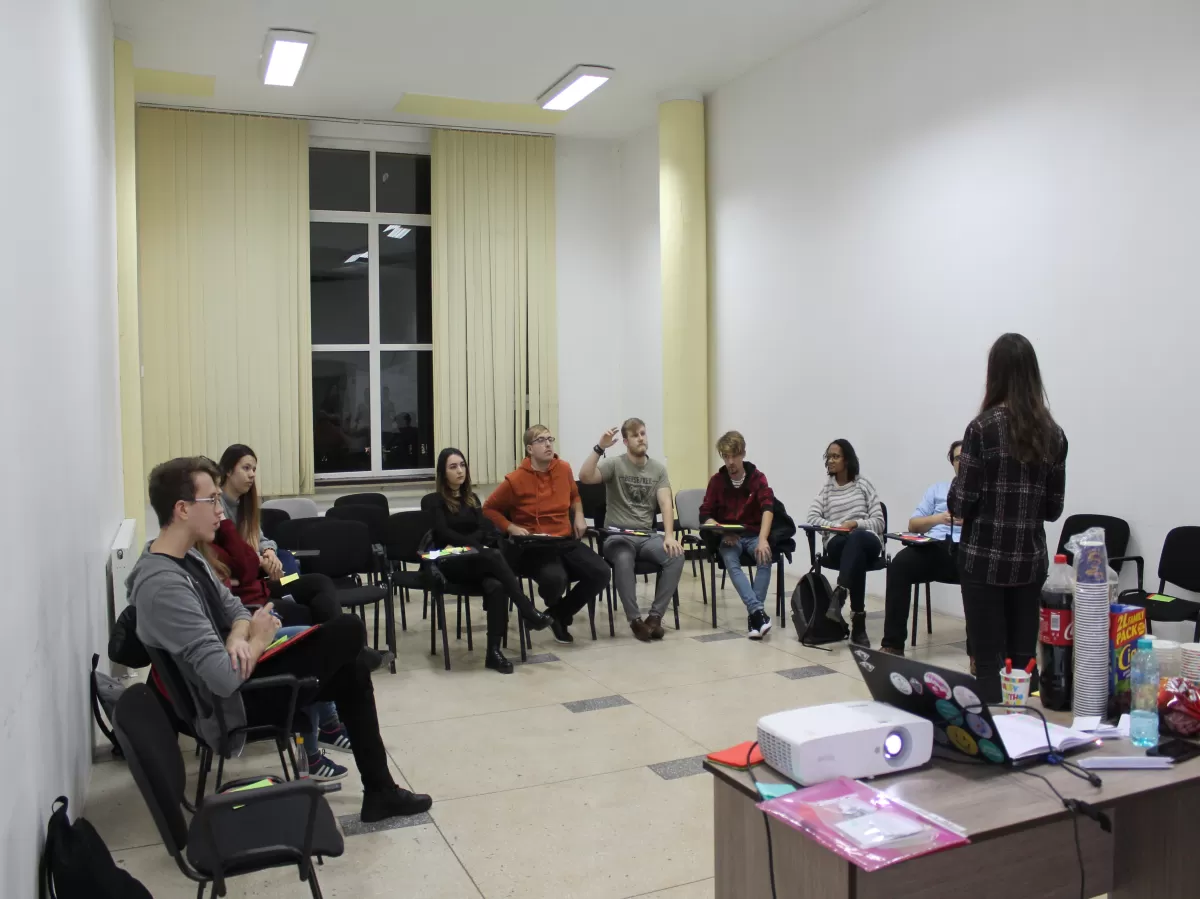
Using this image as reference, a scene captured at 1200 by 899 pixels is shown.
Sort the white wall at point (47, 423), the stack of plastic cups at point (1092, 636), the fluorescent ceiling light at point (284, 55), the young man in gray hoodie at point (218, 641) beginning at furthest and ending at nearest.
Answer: the fluorescent ceiling light at point (284, 55) → the young man in gray hoodie at point (218, 641) → the stack of plastic cups at point (1092, 636) → the white wall at point (47, 423)

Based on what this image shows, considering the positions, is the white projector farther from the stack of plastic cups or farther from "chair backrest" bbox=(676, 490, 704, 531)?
"chair backrest" bbox=(676, 490, 704, 531)

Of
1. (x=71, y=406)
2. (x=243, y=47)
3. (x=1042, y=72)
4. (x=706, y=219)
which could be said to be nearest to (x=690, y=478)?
(x=706, y=219)

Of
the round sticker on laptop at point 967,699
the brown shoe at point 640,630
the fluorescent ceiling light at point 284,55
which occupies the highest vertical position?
the fluorescent ceiling light at point 284,55

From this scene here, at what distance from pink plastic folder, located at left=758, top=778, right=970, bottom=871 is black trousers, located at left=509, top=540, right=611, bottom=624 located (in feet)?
12.6

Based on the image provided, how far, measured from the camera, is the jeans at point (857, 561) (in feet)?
18.4

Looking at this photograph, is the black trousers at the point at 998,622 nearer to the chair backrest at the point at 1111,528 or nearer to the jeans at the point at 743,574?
the chair backrest at the point at 1111,528

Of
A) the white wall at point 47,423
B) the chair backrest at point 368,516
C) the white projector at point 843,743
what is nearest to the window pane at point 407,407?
the chair backrest at point 368,516

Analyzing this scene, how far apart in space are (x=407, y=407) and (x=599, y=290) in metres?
2.15

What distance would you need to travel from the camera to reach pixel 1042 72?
5.31 meters

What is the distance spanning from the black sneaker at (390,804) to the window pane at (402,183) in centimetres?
678

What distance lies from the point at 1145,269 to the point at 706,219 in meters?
4.15

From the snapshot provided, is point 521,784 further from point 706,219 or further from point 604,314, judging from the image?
point 604,314

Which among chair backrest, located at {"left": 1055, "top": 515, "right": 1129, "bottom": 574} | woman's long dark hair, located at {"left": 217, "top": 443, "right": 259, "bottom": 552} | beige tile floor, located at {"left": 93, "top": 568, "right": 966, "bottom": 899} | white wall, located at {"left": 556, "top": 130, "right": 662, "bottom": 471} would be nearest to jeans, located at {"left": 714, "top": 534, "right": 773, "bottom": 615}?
beige tile floor, located at {"left": 93, "top": 568, "right": 966, "bottom": 899}

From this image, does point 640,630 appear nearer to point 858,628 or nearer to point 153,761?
point 858,628
